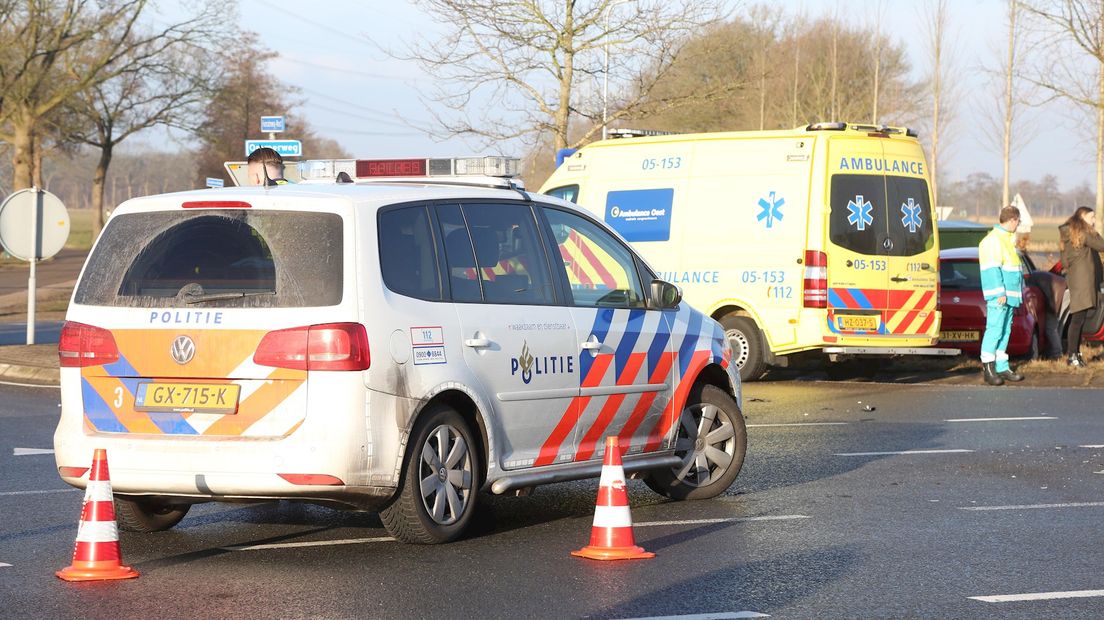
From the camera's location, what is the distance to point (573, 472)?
7.91 m

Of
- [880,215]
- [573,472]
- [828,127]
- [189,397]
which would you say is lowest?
[573,472]

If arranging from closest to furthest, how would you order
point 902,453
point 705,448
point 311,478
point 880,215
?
point 311,478 → point 705,448 → point 902,453 → point 880,215

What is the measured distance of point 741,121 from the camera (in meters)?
57.1

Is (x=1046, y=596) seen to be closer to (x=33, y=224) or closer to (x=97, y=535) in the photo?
(x=97, y=535)

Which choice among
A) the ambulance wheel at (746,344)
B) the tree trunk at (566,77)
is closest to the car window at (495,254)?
the ambulance wheel at (746,344)

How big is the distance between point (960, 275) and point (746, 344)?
3.55m

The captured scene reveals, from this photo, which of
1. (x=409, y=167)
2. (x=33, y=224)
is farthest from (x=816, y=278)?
(x=33, y=224)

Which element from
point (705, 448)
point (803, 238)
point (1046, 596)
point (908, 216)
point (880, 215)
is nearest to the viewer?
point (1046, 596)

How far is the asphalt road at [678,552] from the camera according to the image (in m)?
5.92

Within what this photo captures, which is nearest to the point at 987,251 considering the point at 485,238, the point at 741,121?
the point at 485,238

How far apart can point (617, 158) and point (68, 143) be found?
44500 mm

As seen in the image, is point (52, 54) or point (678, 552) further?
point (52, 54)

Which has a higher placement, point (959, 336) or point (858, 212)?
point (858, 212)

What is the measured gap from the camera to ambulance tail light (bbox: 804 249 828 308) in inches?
625
